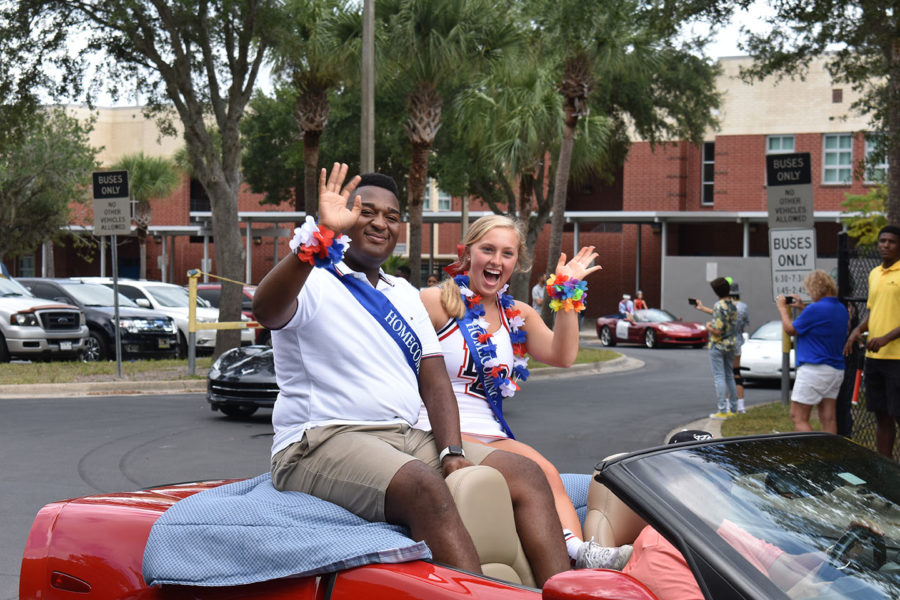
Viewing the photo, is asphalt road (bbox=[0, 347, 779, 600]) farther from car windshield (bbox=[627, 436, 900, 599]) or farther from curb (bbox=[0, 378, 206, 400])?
car windshield (bbox=[627, 436, 900, 599])

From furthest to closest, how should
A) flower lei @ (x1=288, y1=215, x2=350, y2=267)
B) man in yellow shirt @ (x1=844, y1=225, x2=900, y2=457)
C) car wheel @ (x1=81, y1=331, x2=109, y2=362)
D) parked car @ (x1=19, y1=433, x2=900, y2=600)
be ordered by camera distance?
car wheel @ (x1=81, y1=331, x2=109, y2=362), man in yellow shirt @ (x1=844, y1=225, x2=900, y2=457), flower lei @ (x1=288, y1=215, x2=350, y2=267), parked car @ (x1=19, y1=433, x2=900, y2=600)

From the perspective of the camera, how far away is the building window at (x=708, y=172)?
49250mm

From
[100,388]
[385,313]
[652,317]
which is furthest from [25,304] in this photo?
[652,317]

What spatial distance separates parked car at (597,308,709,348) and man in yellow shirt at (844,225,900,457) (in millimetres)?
24872

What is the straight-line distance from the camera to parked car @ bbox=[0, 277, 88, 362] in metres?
19.3

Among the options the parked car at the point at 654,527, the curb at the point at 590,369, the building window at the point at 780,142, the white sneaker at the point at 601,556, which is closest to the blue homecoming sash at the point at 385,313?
the parked car at the point at 654,527

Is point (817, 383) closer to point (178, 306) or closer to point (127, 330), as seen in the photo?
point (127, 330)

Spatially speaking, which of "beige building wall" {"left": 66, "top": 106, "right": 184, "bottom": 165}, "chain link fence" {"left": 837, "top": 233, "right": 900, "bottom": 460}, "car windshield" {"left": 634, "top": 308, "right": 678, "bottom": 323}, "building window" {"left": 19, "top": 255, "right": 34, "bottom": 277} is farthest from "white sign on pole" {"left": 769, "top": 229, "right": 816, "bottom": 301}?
"building window" {"left": 19, "top": 255, "right": 34, "bottom": 277}

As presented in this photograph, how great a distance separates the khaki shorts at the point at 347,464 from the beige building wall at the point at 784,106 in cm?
4553

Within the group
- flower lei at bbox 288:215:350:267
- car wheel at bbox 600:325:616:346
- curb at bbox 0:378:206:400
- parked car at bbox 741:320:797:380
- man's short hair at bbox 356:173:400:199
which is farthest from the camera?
car wheel at bbox 600:325:616:346

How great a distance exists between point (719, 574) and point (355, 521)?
1.07m

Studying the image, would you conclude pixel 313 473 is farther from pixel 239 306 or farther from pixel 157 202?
pixel 157 202

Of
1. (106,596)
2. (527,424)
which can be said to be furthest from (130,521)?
(527,424)

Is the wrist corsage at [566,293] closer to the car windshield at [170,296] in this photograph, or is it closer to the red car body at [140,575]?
the red car body at [140,575]
